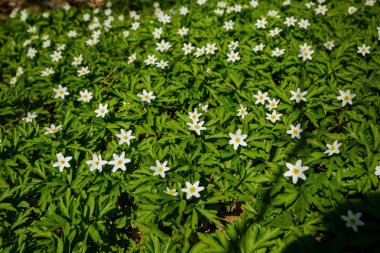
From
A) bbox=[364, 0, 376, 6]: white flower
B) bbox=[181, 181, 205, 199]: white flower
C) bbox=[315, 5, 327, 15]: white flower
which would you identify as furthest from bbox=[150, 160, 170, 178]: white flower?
bbox=[364, 0, 376, 6]: white flower

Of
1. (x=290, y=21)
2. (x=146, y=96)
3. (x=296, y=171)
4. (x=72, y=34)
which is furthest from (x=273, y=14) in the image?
(x=72, y=34)

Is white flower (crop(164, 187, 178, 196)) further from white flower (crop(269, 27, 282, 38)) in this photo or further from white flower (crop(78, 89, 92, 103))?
white flower (crop(269, 27, 282, 38))

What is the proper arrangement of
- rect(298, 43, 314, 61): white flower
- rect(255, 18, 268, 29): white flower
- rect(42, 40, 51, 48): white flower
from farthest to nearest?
rect(42, 40, 51, 48): white flower, rect(255, 18, 268, 29): white flower, rect(298, 43, 314, 61): white flower

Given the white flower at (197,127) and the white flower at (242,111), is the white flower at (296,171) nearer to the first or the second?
the white flower at (242,111)

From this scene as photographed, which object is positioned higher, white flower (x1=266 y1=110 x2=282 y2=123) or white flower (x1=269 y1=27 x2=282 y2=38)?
white flower (x1=269 y1=27 x2=282 y2=38)

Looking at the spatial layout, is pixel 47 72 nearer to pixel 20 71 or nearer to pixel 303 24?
pixel 20 71

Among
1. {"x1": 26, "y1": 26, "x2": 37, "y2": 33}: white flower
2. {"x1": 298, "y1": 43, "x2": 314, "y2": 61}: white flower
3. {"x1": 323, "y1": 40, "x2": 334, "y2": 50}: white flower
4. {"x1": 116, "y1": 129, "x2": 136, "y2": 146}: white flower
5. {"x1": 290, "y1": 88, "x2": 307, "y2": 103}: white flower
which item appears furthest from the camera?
{"x1": 26, "y1": 26, "x2": 37, "y2": 33}: white flower

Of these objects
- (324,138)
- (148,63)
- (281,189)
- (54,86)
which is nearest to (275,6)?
(148,63)
